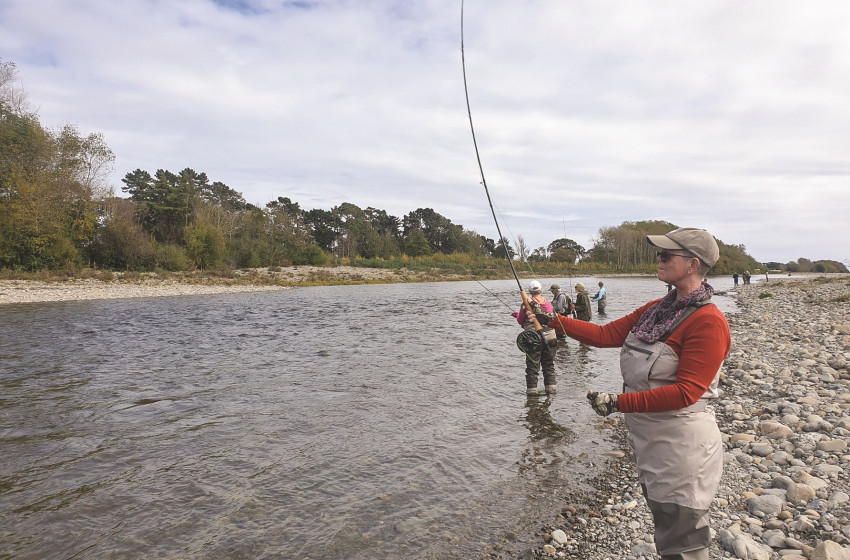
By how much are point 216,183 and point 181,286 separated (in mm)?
58420

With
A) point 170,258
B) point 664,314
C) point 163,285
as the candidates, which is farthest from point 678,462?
point 170,258

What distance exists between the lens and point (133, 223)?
53.4m

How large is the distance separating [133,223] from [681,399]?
2427 inches

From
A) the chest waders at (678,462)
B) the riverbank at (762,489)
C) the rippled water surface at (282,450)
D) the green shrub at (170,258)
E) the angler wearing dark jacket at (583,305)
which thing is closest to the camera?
the chest waders at (678,462)

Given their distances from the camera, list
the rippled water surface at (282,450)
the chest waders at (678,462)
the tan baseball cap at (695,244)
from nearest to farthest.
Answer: the chest waders at (678,462) → the tan baseball cap at (695,244) → the rippled water surface at (282,450)

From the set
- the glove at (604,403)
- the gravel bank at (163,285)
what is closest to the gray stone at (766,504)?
the glove at (604,403)

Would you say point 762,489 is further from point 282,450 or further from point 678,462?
point 282,450

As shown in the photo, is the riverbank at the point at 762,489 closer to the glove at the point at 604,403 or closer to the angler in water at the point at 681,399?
the angler in water at the point at 681,399

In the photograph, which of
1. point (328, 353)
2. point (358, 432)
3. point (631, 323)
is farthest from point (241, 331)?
point (631, 323)

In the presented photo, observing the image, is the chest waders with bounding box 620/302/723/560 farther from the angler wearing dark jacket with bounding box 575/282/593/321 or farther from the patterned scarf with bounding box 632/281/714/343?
the angler wearing dark jacket with bounding box 575/282/593/321

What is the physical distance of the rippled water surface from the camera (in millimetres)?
4652

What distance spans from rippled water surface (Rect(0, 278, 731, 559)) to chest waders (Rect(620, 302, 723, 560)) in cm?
211

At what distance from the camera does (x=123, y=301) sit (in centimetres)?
2927

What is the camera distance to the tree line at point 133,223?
118 feet
